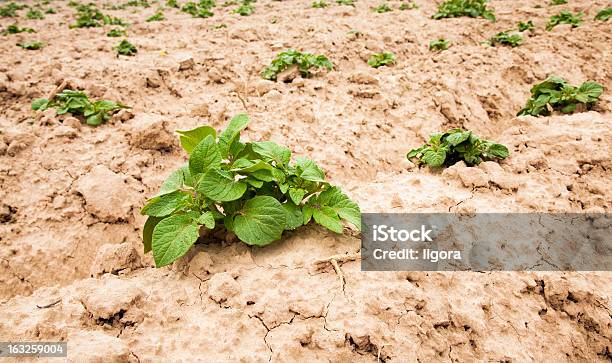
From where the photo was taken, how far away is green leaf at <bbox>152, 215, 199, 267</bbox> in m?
1.71

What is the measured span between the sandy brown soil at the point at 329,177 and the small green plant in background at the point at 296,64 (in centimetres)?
13

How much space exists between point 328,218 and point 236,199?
0.48 m

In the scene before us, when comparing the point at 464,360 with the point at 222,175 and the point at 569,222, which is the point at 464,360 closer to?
the point at 569,222

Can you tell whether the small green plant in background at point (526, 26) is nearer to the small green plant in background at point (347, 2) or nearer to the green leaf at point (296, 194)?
the small green plant in background at point (347, 2)

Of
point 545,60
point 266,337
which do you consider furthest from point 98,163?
point 545,60

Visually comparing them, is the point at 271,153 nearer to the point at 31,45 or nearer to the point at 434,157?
the point at 434,157

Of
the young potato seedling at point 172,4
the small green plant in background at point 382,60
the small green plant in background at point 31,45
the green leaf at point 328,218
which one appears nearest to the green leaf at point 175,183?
the green leaf at point 328,218

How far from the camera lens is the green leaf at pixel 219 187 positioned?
1813 millimetres

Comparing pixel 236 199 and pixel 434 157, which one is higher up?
pixel 236 199

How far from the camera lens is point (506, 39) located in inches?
192

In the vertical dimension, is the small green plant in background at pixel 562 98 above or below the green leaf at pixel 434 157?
above

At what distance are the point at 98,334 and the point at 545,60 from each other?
5086 millimetres

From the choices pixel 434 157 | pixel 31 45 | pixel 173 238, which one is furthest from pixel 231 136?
pixel 31 45

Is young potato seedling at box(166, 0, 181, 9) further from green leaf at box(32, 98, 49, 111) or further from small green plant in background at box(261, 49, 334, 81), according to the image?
green leaf at box(32, 98, 49, 111)
